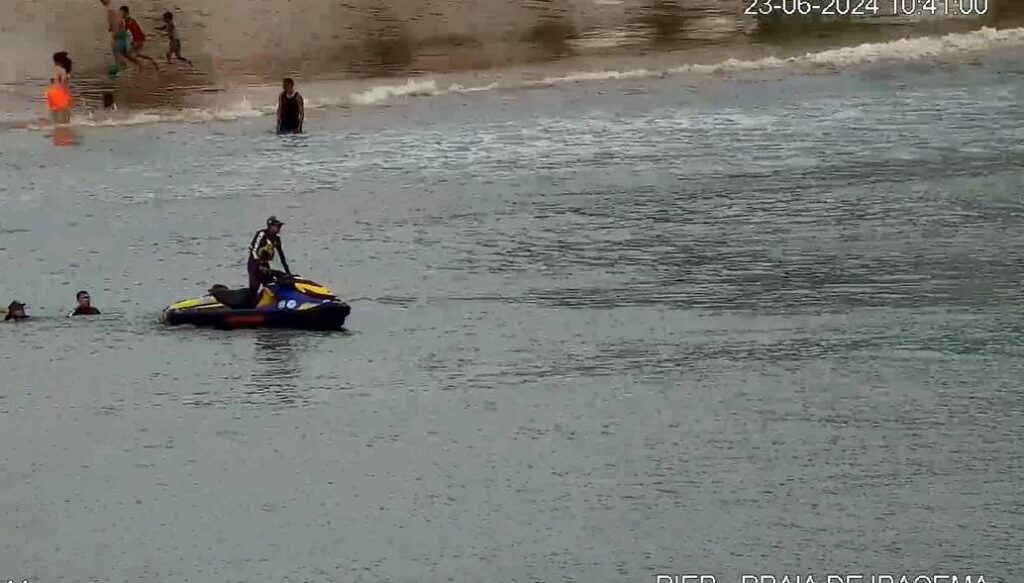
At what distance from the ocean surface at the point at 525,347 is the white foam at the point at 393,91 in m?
0.18

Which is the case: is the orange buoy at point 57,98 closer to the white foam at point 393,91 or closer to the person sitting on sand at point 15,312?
the white foam at point 393,91

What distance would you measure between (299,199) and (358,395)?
13.4m

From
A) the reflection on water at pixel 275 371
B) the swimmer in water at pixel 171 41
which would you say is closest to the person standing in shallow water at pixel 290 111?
the swimmer in water at pixel 171 41

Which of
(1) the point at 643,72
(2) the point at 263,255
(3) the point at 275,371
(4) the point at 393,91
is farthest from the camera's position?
(1) the point at 643,72

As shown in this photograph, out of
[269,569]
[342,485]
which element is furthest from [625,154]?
[269,569]

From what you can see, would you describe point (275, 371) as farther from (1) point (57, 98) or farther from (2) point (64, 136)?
(1) point (57, 98)

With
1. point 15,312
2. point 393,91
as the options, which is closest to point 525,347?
point 15,312

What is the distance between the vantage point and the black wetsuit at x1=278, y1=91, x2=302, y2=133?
43312 mm

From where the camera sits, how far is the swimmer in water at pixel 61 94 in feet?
143

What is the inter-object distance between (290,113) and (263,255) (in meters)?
16.5

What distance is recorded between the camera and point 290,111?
4366 centimetres

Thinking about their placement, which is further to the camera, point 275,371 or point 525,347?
point 525,347

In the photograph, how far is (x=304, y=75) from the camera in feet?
167

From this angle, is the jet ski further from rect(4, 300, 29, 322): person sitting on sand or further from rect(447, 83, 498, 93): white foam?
rect(447, 83, 498, 93): white foam
